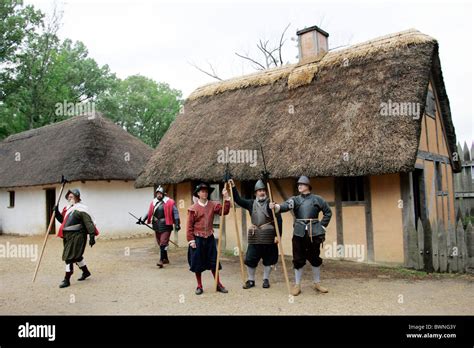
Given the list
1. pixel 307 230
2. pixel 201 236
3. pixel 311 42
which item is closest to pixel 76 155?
pixel 311 42

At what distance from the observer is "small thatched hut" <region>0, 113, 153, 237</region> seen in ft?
46.3

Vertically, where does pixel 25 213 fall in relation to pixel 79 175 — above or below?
below

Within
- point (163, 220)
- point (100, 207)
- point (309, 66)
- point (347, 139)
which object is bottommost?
point (163, 220)

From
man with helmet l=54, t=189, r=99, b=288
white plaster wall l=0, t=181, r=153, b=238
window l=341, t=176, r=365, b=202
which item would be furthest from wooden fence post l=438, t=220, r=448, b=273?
white plaster wall l=0, t=181, r=153, b=238

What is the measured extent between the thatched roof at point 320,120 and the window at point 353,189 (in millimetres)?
887

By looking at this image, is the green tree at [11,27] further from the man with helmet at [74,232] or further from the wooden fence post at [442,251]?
the wooden fence post at [442,251]

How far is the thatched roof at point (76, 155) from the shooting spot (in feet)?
46.2

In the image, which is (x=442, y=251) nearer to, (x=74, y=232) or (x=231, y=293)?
(x=231, y=293)

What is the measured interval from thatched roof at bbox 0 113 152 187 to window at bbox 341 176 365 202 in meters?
8.94

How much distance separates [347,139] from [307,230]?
9.56ft

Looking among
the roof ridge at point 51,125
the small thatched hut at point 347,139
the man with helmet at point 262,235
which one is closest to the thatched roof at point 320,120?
the small thatched hut at point 347,139

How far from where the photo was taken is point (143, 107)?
31.7 meters

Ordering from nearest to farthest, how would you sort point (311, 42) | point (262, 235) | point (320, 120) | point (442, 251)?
point (262, 235)
point (442, 251)
point (320, 120)
point (311, 42)
